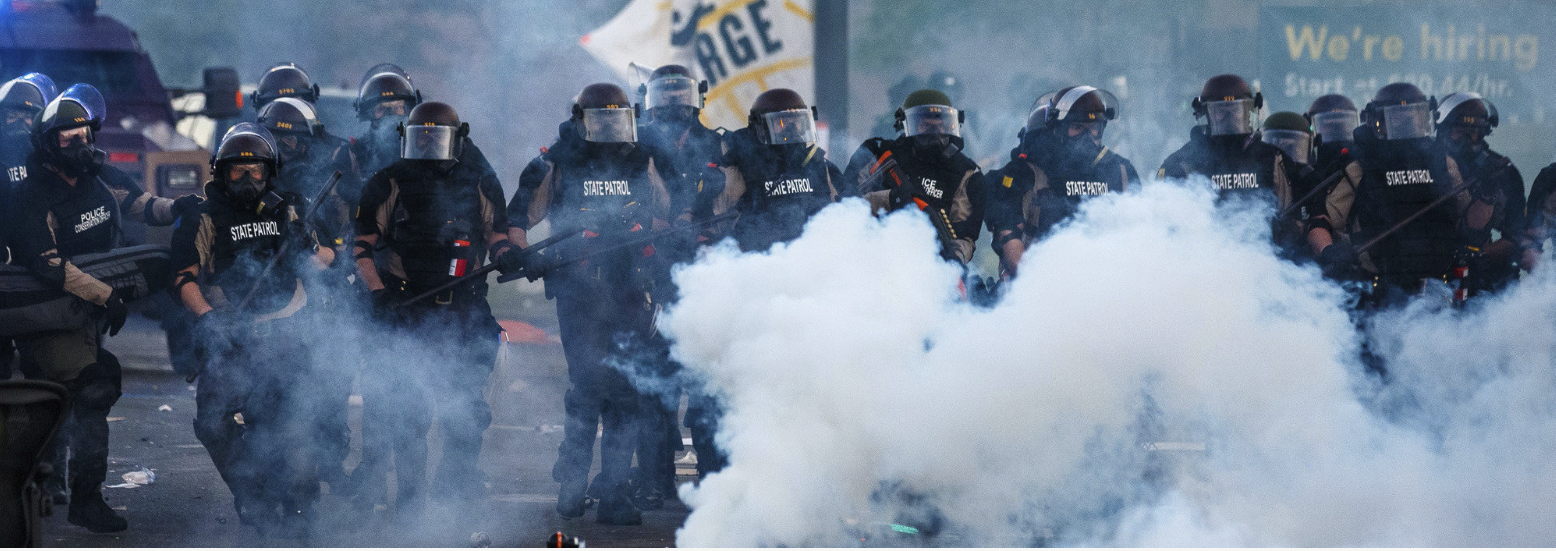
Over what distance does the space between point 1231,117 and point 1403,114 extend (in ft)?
3.28

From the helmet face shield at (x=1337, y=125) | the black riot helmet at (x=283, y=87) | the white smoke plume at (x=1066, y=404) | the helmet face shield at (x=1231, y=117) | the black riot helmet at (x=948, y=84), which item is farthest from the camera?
the black riot helmet at (x=948, y=84)

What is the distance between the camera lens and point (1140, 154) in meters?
19.8

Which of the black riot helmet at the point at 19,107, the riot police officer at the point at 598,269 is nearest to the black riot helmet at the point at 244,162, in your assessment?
the riot police officer at the point at 598,269

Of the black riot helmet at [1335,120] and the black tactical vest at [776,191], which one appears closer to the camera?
the black tactical vest at [776,191]

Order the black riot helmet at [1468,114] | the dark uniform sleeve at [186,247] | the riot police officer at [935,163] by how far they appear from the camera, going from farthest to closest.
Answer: the black riot helmet at [1468,114], the riot police officer at [935,163], the dark uniform sleeve at [186,247]

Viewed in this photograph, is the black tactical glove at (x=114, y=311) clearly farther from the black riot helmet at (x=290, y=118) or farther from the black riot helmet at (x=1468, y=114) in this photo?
the black riot helmet at (x=1468, y=114)

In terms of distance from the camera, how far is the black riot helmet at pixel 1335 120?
9.09 meters

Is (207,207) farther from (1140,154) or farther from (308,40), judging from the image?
(308,40)

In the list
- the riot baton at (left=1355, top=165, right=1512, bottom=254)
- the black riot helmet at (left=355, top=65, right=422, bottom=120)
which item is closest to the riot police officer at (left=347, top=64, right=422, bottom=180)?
the black riot helmet at (left=355, top=65, right=422, bottom=120)

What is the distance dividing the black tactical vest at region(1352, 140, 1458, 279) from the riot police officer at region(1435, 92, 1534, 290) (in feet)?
0.53

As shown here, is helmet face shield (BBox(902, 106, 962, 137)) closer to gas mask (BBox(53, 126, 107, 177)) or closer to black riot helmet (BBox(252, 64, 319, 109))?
black riot helmet (BBox(252, 64, 319, 109))

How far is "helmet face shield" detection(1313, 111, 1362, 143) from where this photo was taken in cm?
909

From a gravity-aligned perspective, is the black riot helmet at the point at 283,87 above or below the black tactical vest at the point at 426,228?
above

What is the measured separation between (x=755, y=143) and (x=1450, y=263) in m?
3.96
